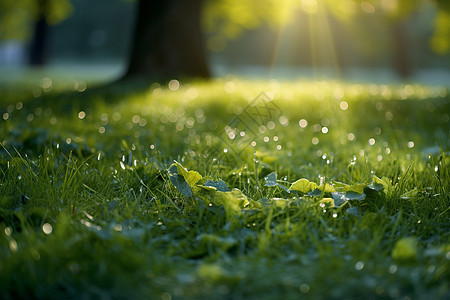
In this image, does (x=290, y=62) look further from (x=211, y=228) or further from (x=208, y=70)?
(x=211, y=228)

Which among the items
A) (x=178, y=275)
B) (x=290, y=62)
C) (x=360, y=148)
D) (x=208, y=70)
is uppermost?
(x=178, y=275)

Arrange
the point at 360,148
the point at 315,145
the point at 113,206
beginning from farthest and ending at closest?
the point at 315,145 → the point at 360,148 → the point at 113,206

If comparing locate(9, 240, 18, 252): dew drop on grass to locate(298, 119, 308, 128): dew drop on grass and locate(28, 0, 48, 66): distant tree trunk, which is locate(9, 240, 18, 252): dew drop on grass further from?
locate(28, 0, 48, 66): distant tree trunk

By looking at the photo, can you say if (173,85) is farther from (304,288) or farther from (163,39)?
(304,288)

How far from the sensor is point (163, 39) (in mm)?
9242

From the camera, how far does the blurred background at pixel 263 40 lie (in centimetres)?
1689

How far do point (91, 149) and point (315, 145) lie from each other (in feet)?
5.97

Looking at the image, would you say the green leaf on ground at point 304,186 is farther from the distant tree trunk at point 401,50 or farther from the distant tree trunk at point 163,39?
the distant tree trunk at point 401,50

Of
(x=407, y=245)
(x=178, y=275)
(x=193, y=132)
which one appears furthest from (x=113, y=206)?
(x=193, y=132)

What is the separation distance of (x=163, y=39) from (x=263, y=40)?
4554 centimetres

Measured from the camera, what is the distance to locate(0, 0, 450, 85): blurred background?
16891 mm

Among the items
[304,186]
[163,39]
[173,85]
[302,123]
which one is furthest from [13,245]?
[163,39]

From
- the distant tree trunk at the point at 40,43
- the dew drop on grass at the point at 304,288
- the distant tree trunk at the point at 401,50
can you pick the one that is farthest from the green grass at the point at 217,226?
the distant tree trunk at the point at 401,50

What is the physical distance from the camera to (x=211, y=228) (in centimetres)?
184
